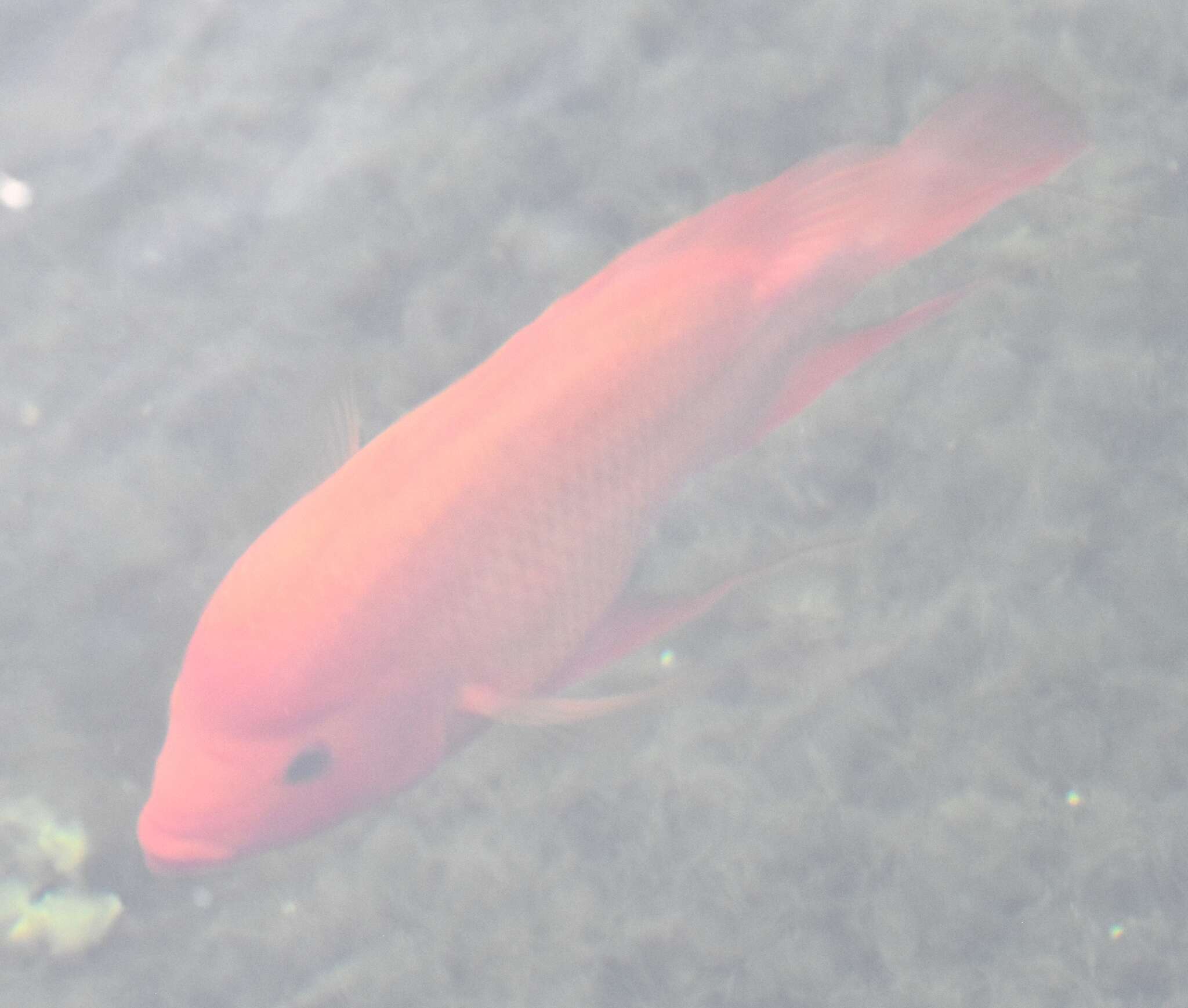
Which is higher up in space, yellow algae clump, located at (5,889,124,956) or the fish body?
the fish body

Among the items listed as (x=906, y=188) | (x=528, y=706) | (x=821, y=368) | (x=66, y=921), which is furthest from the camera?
(x=66, y=921)

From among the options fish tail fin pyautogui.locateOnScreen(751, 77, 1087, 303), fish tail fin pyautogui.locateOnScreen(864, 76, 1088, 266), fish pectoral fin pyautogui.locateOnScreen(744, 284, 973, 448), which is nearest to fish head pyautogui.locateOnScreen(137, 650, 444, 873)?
fish pectoral fin pyautogui.locateOnScreen(744, 284, 973, 448)

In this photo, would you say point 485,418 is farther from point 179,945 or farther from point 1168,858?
point 1168,858

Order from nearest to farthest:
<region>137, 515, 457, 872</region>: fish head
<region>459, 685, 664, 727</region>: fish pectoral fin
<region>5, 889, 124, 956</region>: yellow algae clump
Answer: <region>137, 515, 457, 872</region>: fish head < <region>459, 685, 664, 727</region>: fish pectoral fin < <region>5, 889, 124, 956</region>: yellow algae clump

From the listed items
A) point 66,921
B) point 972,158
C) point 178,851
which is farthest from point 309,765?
point 972,158

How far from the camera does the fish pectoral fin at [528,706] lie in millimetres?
2297

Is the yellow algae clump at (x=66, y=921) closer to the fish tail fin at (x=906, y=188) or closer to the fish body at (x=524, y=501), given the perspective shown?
the fish body at (x=524, y=501)

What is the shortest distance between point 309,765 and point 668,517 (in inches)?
42.4

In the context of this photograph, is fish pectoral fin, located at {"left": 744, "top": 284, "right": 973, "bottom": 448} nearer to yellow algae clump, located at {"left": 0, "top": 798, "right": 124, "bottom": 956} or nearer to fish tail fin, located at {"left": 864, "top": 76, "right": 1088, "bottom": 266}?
fish tail fin, located at {"left": 864, "top": 76, "right": 1088, "bottom": 266}

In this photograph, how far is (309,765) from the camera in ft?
7.22

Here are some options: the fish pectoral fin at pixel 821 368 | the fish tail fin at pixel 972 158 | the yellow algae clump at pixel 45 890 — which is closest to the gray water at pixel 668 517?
the yellow algae clump at pixel 45 890

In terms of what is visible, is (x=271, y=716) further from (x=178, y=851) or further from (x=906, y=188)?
(x=906, y=188)

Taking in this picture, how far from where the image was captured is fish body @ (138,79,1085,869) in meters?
2.15

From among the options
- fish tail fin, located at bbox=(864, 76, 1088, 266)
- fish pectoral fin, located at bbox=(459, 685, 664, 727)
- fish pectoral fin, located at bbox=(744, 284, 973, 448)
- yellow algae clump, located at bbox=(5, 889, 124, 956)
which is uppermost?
fish tail fin, located at bbox=(864, 76, 1088, 266)
